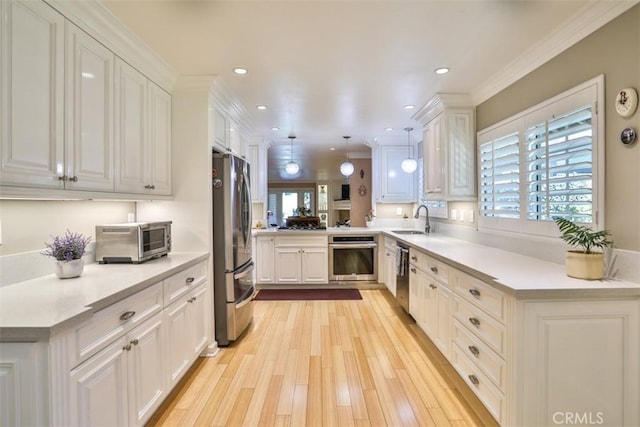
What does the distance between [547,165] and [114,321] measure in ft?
9.19

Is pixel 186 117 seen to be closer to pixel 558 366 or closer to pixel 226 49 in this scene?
pixel 226 49

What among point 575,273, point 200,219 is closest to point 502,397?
point 575,273

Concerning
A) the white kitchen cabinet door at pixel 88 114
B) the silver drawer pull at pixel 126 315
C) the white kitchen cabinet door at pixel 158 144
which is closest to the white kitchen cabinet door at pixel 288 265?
the white kitchen cabinet door at pixel 158 144

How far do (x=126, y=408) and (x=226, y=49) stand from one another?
7.60ft

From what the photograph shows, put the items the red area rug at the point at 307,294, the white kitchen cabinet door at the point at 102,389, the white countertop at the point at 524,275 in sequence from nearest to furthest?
the white kitchen cabinet door at the point at 102,389 → the white countertop at the point at 524,275 → the red area rug at the point at 307,294

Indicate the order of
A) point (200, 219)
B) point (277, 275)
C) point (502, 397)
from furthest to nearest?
point (277, 275) → point (200, 219) → point (502, 397)

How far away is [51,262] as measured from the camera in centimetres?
182

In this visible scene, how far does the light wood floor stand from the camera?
76.2 inches

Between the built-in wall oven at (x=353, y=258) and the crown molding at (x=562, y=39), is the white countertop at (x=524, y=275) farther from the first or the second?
the built-in wall oven at (x=353, y=258)

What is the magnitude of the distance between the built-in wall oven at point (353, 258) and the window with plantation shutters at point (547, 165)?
210 cm

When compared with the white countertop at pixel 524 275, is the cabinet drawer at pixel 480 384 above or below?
below

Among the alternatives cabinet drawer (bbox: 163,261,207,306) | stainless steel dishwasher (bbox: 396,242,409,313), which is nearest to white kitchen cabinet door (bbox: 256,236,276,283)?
stainless steel dishwasher (bbox: 396,242,409,313)

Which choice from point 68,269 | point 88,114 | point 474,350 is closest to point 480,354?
point 474,350

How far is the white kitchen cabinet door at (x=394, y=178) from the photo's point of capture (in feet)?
17.0
